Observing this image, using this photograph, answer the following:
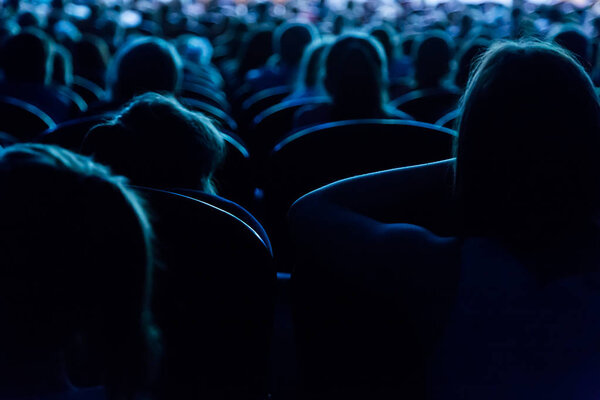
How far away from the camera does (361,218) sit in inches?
44.3

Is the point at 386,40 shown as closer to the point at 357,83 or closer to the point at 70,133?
the point at 357,83

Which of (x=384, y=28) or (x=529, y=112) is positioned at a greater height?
(x=529, y=112)

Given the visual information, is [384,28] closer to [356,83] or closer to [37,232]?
[356,83]

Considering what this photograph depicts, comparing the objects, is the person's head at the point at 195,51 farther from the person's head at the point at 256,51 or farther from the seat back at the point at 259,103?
the seat back at the point at 259,103

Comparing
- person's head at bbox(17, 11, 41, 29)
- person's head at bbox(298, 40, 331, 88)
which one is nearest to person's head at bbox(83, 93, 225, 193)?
person's head at bbox(298, 40, 331, 88)

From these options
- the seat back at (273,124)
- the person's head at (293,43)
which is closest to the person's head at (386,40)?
the person's head at (293,43)

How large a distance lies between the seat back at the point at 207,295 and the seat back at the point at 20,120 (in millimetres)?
1895

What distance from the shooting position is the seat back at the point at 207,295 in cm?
128

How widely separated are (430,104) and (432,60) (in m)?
0.84

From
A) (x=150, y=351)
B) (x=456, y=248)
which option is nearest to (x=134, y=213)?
(x=150, y=351)

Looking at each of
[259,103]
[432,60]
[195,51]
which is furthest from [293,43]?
[195,51]

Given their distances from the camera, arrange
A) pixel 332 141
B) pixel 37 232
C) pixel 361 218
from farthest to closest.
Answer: pixel 332 141
pixel 361 218
pixel 37 232

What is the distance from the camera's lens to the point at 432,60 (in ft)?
15.2

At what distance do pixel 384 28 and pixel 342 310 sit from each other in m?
6.23
